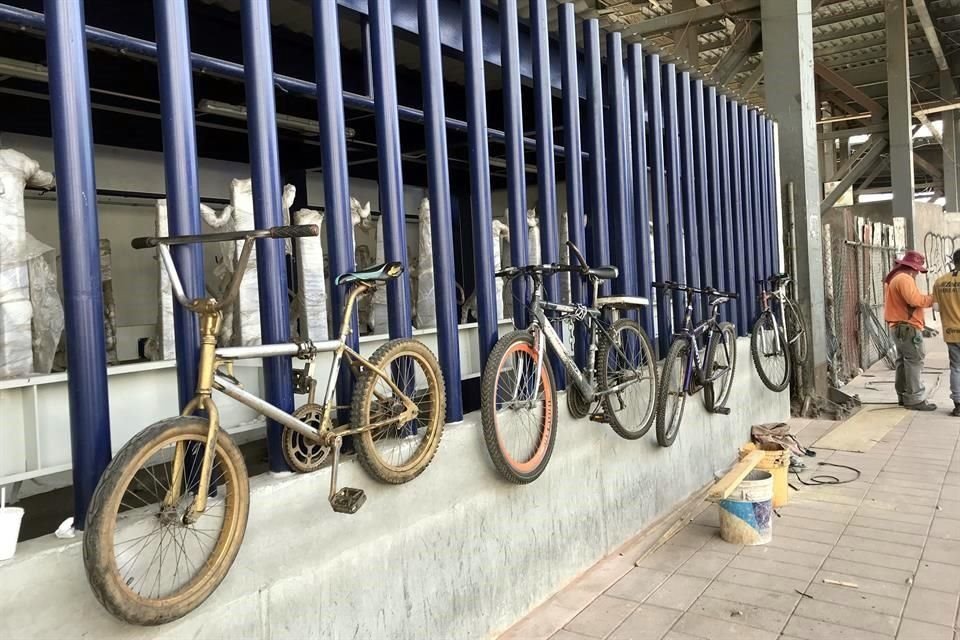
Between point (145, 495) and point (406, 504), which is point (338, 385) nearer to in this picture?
point (406, 504)

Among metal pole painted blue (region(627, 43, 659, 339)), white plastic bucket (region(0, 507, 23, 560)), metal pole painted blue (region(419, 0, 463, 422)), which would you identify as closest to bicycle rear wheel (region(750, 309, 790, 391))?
metal pole painted blue (region(627, 43, 659, 339))

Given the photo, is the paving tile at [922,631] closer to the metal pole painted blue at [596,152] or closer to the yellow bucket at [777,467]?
the yellow bucket at [777,467]

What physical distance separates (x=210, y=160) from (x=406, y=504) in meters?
6.83

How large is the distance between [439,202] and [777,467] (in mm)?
3301

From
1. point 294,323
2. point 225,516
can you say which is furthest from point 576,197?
point 225,516

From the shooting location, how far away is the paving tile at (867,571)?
3.98 metres

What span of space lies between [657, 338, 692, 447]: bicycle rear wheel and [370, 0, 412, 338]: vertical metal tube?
2.27 m

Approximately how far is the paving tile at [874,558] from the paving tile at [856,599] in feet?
1.46

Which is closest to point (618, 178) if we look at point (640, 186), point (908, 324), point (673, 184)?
point (640, 186)

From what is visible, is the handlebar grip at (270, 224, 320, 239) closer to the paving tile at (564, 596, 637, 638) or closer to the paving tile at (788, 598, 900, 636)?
the paving tile at (564, 596, 637, 638)

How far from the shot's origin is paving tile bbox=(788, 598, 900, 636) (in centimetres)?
344

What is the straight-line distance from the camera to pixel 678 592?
390cm

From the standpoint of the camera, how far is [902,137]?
1572cm

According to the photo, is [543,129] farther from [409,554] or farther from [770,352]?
[770,352]
